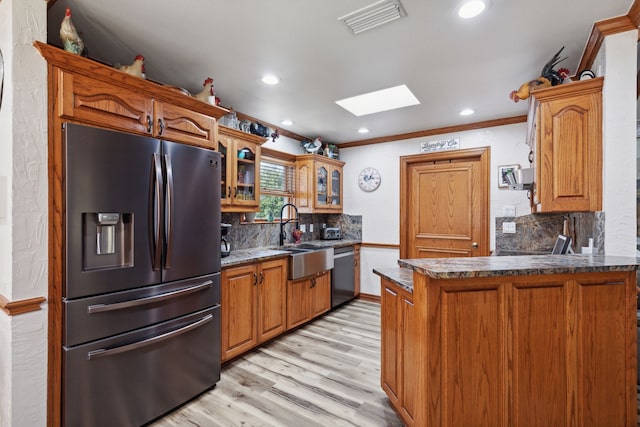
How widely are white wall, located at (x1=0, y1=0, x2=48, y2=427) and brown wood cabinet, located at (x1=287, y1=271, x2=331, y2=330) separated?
203 cm

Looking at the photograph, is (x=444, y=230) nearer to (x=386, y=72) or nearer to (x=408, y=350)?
(x=386, y=72)

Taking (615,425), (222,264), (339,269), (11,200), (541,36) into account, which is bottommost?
(615,425)

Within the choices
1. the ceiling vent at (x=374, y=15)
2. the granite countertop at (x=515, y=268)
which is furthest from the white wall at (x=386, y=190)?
the ceiling vent at (x=374, y=15)

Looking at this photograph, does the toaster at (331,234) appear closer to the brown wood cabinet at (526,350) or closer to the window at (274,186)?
the window at (274,186)

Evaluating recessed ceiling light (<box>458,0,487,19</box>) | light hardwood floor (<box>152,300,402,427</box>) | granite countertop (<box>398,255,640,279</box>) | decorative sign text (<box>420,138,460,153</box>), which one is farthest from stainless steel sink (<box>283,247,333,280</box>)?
recessed ceiling light (<box>458,0,487,19</box>)

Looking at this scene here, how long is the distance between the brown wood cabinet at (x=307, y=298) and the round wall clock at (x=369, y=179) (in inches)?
60.5

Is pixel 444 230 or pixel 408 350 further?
pixel 444 230

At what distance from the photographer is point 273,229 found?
3.88 m

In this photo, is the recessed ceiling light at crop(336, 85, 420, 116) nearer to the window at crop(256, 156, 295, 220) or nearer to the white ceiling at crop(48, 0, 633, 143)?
the white ceiling at crop(48, 0, 633, 143)

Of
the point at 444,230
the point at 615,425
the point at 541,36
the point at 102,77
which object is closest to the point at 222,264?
the point at 102,77

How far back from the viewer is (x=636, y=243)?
1790 millimetres

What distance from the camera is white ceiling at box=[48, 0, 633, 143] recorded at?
1656mm

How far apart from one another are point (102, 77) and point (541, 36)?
267cm

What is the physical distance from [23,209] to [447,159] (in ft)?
13.6
